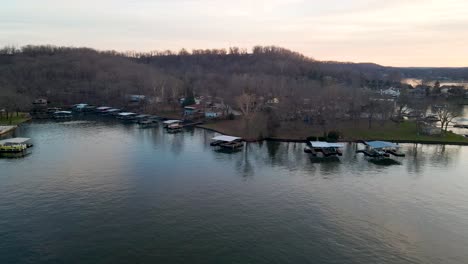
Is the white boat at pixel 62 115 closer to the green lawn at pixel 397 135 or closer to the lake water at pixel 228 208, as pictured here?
the lake water at pixel 228 208

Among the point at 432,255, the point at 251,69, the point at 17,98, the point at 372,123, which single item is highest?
the point at 251,69

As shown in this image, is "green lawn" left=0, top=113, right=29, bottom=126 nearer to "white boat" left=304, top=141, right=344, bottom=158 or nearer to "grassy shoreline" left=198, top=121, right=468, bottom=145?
"grassy shoreline" left=198, top=121, right=468, bottom=145

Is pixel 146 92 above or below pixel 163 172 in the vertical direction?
above

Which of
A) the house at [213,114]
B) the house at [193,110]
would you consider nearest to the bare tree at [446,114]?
the house at [213,114]

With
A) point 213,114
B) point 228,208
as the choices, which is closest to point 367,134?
point 213,114

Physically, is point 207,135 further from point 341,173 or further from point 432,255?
point 432,255

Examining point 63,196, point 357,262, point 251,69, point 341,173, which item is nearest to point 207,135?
point 341,173
